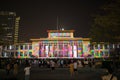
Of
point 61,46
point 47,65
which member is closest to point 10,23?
point 61,46

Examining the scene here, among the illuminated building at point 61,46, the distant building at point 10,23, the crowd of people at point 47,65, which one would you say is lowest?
the crowd of people at point 47,65

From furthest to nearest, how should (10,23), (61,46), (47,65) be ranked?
(10,23)
(61,46)
(47,65)

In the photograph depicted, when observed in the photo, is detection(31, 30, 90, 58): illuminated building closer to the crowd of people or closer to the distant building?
the crowd of people

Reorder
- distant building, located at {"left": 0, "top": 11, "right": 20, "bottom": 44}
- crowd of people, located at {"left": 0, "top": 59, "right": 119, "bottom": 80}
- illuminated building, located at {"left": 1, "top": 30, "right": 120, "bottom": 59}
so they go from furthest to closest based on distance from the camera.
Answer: distant building, located at {"left": 0, "top": 11, "right": 20, "bottom": 44} → illuminated building, located at {"left": 1, "top": 30, "right": 120, "bottom": 59} → crowd of people, located at {"left": 0, "top": 59, "right": 119, "bottom": 80}

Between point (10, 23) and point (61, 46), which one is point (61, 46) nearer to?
point (61, 46)

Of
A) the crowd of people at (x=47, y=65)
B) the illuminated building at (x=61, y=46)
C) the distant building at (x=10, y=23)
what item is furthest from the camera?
the distant building at (x=10, y=23)

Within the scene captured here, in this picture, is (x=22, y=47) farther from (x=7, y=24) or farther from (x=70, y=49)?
(x=7, y=24)

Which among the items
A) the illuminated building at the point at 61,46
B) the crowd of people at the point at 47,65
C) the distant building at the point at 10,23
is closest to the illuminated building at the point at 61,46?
the illuminated building at the point at 61,46

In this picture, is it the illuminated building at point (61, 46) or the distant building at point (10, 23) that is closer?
the illuminated building at point (61, 46)

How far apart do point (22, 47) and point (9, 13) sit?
63490 millimetres

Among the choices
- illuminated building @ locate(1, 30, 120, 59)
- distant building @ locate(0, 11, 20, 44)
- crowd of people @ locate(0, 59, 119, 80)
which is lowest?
crowd of people @ locate(0, 59, 119, 80)

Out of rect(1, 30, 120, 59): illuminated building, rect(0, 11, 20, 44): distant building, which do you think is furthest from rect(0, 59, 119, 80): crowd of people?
rect(0, 11, 20, 44): distant building

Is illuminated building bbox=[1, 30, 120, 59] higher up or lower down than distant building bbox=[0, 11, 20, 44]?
lower down

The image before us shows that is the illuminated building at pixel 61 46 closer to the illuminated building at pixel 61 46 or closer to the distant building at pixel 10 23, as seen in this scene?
the illuminated building at pixel 61 46
